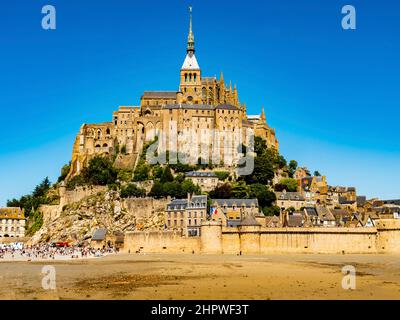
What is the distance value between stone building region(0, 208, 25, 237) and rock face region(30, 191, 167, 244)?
31.0 ft

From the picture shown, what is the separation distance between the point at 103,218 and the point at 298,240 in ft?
86.9

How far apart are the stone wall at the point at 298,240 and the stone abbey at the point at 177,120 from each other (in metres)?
27.7

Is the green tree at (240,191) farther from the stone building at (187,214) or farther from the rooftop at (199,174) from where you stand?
the stone building at (187,214)

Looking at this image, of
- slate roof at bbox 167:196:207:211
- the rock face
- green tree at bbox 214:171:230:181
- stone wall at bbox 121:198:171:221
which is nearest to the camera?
slate roof at bbox 167:196:207:211

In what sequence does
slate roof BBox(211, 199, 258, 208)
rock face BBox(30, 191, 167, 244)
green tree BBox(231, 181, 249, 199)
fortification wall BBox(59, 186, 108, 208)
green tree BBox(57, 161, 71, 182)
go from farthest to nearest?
1. green tree BBox(57, 161, 71, 182)
2. fortification wall BBox(59, 186, 108, 208)
3. green tree BBox(231, 181, 249, 199)
4. rock face BBox(30, 191, 167, 244)
5. slate roof BBox(211, 199, 258, 208)

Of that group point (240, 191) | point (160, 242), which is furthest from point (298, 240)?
point (240, 191)

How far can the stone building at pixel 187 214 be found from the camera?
62781mm

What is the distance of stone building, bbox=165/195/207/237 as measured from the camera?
206ft

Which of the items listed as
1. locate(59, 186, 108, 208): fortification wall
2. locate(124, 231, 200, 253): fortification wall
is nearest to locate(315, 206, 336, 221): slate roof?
locate(124, 231, 200, 253): fortification wall

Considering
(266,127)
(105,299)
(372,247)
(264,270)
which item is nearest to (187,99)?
(266,127)

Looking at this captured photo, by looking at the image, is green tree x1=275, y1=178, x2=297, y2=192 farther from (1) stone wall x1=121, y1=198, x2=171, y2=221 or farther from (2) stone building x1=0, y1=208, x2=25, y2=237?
(2) stone building x1=0, y1=208, x2=25, y2=237

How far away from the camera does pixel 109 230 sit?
222 ft

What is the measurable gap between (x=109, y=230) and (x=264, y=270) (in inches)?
1427
